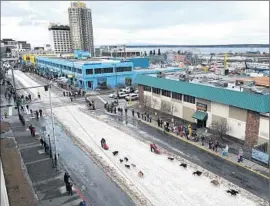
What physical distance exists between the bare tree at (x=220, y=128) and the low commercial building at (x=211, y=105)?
0.35 metres

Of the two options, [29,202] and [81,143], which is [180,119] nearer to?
[81,143]

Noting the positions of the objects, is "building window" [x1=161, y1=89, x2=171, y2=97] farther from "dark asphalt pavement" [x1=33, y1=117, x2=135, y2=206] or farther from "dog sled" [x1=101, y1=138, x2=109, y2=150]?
"dark asphalt pavement" [x1=33, y1=117, x2=135, y2=206]

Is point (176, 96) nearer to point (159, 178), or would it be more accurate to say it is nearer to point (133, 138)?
point (133, 138)

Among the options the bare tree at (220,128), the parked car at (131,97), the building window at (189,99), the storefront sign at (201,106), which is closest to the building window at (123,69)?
the parked car at (131,97)

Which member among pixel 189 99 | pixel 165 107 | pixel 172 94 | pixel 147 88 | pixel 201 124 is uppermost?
pixel 147 88

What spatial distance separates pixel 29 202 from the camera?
51.6 feet

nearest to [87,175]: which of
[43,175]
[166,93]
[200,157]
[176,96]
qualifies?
[43,175]

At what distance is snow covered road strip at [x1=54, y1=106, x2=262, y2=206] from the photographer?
621 inches

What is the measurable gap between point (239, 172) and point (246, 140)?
6.28 m

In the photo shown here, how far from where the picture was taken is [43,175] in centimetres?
1909

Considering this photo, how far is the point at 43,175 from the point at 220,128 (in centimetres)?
1679

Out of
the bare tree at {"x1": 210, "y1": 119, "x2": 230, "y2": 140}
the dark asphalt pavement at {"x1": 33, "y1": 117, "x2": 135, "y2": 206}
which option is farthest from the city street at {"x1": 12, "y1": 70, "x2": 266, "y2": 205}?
the bare tree at {"x1": 210, "y1": 119, "x2": 230, "y2": 140}

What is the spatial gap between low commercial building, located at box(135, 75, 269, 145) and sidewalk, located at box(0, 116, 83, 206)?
1635cm

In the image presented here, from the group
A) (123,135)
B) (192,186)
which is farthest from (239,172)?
(123,135)
